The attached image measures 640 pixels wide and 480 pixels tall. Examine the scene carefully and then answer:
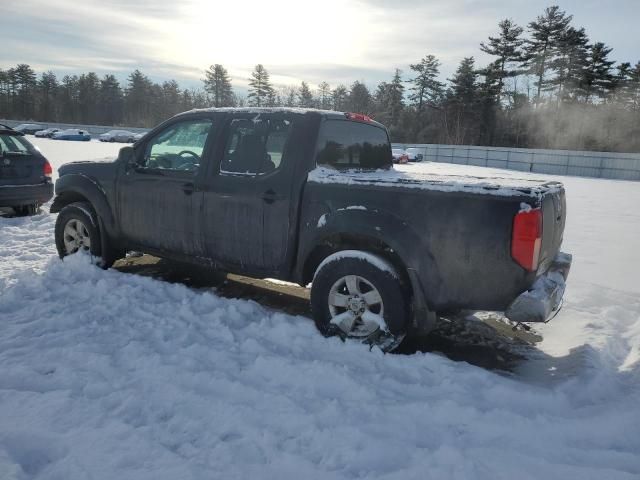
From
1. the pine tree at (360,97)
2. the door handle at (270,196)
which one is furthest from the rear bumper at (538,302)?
the pine tree at (360,97)

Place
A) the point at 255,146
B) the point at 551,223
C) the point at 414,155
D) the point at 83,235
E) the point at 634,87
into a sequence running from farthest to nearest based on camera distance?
the point at 634,87, the point at 414,155, the point at 83,235, the point at 255,146, the point at 551,223

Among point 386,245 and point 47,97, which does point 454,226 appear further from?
point 47,97

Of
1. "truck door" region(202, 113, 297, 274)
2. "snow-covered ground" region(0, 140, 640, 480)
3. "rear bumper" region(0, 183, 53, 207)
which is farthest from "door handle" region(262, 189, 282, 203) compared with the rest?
"rear bumper" region(0, 183, 53, 207)

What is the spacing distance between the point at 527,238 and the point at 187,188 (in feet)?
10.2

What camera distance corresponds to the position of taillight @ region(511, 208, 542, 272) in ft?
10.1

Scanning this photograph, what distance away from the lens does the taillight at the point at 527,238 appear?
3080mm

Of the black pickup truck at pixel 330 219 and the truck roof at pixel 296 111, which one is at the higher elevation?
the truck roof at pixel 296 111

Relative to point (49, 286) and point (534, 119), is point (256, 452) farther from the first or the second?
point (534, 119)

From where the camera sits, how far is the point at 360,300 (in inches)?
147

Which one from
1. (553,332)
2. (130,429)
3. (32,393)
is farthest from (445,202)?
(32,393)

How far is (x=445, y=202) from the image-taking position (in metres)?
3.34

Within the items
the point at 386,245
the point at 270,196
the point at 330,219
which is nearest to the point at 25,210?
the point at 270,196

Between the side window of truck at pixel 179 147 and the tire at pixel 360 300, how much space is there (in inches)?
72.1

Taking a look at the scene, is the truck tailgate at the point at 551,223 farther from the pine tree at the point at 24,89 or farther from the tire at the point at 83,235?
the pine tree at the point at 24,89
